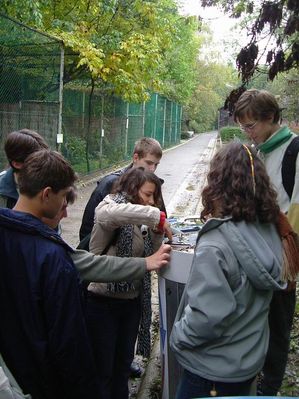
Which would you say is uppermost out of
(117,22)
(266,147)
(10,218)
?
(117,22)

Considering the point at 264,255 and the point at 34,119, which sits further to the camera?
the point at 34,119

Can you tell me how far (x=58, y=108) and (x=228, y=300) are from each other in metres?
7.05

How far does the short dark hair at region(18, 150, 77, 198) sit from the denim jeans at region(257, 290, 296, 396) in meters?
1.46

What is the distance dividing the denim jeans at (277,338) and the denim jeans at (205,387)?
783mm

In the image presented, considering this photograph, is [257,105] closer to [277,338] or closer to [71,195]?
[71,195]

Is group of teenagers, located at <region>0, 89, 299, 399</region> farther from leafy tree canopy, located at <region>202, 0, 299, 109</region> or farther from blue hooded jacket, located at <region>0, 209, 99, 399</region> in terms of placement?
leafy tree canopy, located at <region>202, 0, 299, 109</region>

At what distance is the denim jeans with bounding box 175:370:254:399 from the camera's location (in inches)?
77.6

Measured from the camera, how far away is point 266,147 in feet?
9.04

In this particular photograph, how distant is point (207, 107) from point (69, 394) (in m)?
58.4

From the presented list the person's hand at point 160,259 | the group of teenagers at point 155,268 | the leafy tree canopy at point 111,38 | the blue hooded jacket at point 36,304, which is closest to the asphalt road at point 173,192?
the leafy tree canopy at point 111,38

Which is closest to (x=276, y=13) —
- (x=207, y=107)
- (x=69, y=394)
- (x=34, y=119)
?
(x=69, y=394)

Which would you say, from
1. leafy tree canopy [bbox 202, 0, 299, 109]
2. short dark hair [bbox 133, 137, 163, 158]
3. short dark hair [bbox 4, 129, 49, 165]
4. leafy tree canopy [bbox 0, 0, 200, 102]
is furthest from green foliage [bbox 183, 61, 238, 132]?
short dark hair [bbox 4, 129, 49, 165]

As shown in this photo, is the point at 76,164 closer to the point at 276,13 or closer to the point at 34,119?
the point at 34,119

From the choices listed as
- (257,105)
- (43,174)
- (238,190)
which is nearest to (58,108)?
(257,105)
